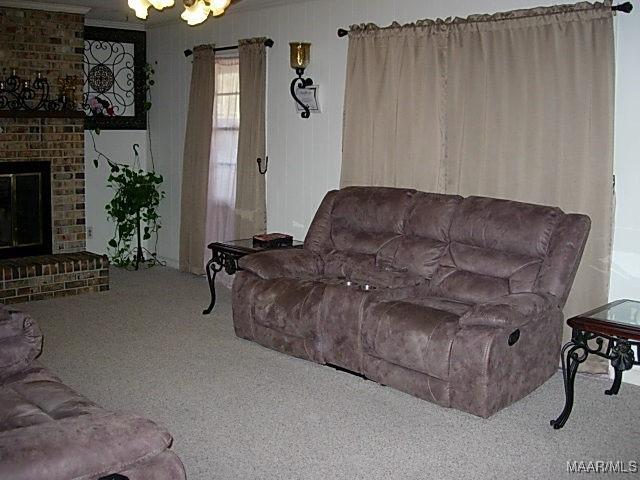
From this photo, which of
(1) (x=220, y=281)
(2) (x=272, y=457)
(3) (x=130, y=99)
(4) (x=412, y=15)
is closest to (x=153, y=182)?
(3) (x=130, y=99)

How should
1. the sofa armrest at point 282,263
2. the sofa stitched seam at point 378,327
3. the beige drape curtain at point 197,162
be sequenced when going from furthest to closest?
the beige drape curtain at point 197,162 < the sofa armrest at point 282,263 < the sofa stitched seam at point 378,327

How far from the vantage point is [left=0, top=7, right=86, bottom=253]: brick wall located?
21.4 ft

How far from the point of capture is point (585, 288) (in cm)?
447

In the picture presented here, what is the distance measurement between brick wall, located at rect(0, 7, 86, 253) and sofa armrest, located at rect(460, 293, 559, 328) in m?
4.50

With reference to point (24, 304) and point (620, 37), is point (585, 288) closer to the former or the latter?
point (620, 37)

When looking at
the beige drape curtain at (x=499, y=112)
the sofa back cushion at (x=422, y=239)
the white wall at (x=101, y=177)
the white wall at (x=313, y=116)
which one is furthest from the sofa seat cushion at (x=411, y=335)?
the white wall at (x=101, y=177)

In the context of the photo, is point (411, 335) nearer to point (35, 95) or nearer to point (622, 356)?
point (622, 356)

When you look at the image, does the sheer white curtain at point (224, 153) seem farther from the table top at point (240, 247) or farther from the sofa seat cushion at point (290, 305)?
the sofa seat cushion at point (290, 305)

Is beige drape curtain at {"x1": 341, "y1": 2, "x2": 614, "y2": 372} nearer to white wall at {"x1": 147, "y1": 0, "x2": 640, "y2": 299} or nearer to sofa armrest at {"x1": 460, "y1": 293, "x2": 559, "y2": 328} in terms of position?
white wall at {"x1": 147, "y1": 0, "x2": 640, "y2": 299}

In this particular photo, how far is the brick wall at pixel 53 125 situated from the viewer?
256 inches

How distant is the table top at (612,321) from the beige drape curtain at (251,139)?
3.38 meters

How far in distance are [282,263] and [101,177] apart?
11.0ft

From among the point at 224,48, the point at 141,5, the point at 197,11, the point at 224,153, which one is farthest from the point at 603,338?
the point at 224,48

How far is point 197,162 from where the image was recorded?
715 cm
